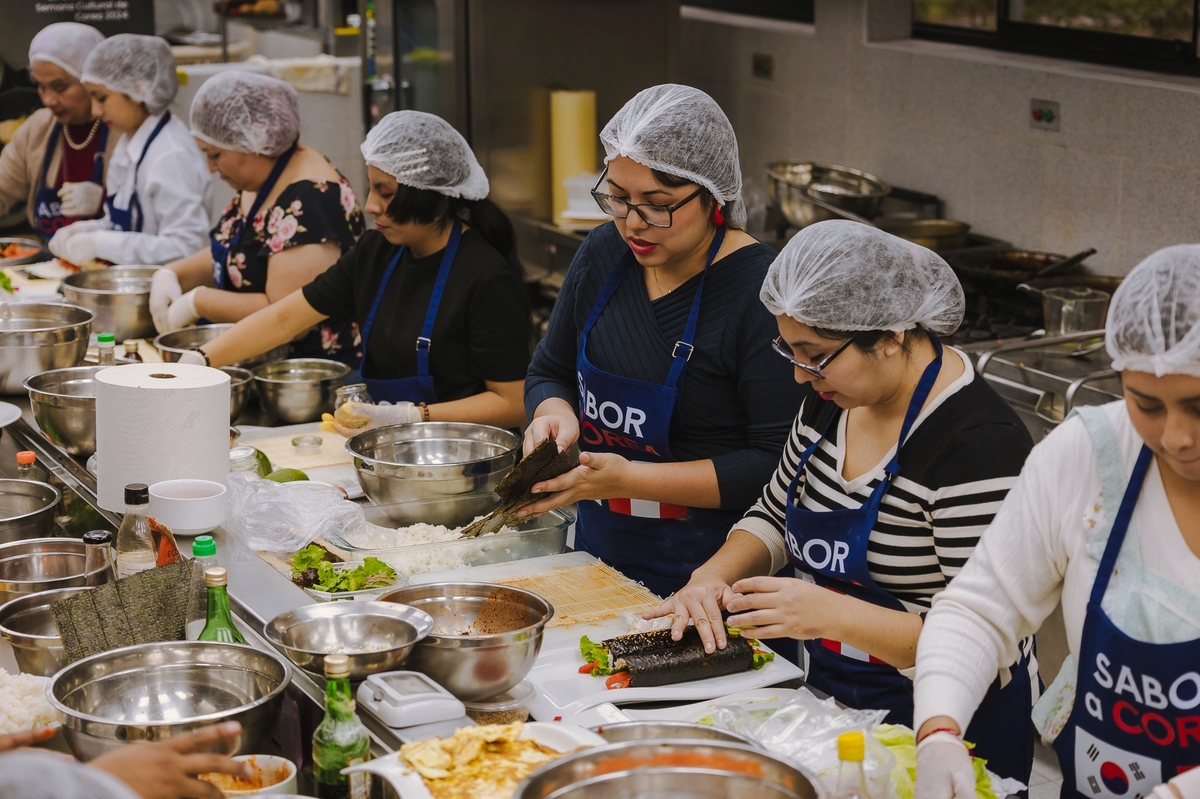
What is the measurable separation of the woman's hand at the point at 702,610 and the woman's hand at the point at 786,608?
0.17 feet

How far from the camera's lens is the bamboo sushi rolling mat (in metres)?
2.53

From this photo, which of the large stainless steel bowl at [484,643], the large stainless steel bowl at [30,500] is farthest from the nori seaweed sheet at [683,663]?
the large stainless steel bowl at [30,500]

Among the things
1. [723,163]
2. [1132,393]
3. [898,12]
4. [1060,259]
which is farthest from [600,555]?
[898,12]

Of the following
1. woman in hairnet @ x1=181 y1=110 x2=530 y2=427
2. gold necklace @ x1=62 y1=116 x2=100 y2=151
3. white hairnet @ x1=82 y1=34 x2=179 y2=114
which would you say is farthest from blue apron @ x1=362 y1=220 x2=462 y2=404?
gold necklace @ x1=62 y1=116 x2=100 y2=151

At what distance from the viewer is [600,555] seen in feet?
10.3

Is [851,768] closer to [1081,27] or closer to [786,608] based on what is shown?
[786,608]

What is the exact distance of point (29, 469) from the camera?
309cm

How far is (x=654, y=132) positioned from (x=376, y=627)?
121 cm

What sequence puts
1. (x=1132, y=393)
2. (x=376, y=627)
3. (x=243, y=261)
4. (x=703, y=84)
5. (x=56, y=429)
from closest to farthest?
(x=1132, y=393), (x=376, y=627), (x=56, y=429), (x=243, y=261), (x=703, y=84)

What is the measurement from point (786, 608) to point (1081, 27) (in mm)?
3516

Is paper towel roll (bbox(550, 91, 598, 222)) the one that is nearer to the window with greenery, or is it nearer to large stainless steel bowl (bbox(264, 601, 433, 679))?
the window with greenery

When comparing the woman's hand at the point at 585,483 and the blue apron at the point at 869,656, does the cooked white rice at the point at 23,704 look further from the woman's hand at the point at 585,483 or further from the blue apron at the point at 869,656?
the blue apron at the point at 869,656

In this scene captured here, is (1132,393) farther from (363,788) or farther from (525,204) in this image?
(525,204)

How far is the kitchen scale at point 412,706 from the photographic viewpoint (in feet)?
6.22
